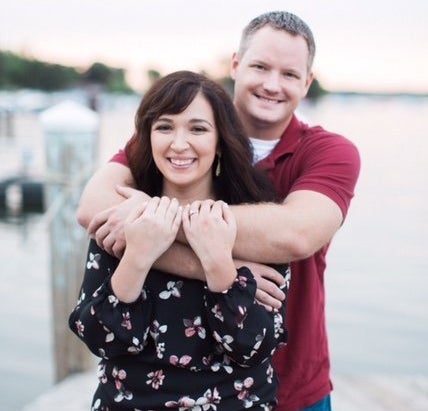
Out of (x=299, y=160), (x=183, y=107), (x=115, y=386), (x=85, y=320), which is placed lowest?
(x=115, y=386)

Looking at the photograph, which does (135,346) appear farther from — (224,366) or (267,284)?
(267,284)

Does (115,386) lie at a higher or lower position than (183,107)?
lower

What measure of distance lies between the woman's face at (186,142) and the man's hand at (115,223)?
0.12 m

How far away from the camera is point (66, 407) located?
4344 millimetres

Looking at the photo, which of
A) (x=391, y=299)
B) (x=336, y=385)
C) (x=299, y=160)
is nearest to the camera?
(x=299, y=160)

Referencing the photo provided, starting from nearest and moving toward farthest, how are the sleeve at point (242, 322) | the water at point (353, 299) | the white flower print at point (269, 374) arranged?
the sleeve at point (242, 322)
the white flower print at point (269, 374)
the water at point (353, 299)

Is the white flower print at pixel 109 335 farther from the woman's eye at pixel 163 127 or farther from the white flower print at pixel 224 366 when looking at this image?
the woman's eye at pixel 163 127

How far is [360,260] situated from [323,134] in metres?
11.4

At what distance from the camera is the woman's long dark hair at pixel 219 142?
212 cm

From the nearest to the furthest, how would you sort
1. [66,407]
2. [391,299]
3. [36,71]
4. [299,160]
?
[299,160], [66,407], [391,299], [36,71]

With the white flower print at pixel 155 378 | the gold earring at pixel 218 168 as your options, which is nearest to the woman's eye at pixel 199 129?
the gold earring at pixel 218 168

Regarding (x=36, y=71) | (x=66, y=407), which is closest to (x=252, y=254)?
(x=66, y=407)

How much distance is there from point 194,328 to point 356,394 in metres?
3.10

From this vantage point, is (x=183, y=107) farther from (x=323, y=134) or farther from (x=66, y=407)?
(x=66, y=407)
